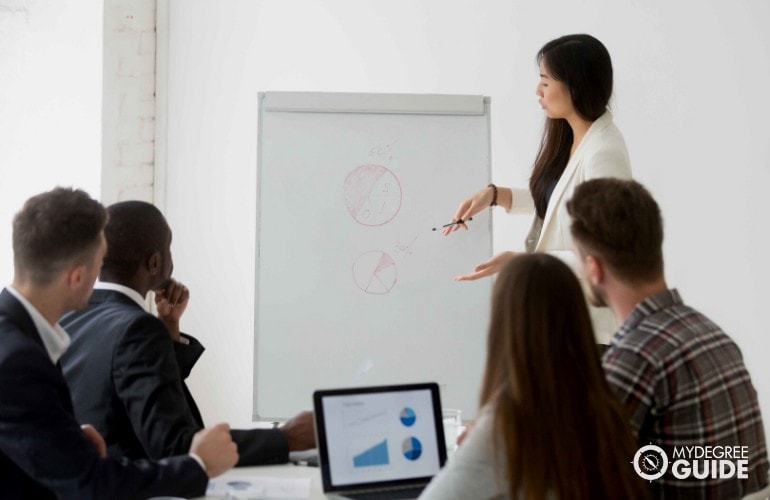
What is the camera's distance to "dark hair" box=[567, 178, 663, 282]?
1554 mm

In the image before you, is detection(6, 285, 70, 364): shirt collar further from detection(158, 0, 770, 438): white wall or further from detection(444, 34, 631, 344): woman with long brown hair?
detection(158, 0, 770, 438): white wall

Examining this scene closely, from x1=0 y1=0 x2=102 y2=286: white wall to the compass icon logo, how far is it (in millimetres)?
2689

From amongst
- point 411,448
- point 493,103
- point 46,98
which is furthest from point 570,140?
point 46,98

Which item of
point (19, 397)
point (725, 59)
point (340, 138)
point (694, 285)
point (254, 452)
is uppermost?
point (725, 59)

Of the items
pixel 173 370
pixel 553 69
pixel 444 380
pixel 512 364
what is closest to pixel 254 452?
pixel 173 370

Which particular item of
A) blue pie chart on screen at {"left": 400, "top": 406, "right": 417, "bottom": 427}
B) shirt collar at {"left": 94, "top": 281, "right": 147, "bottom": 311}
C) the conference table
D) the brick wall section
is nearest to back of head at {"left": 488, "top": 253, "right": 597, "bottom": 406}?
blue pie chart on screen at {"left": 400, "top": 406, "right": 417, "bottom": 427}

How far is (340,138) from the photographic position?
3111 millimetres

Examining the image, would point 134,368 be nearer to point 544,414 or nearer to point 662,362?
point 544,414

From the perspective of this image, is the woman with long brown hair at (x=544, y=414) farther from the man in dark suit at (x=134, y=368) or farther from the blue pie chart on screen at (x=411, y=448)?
the man in dark suit at (x=134, y=368)

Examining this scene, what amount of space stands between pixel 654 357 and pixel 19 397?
1.03m

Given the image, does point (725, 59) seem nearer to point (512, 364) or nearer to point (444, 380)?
point (444, 380)

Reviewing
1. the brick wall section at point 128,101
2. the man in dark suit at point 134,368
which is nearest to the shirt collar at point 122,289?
the man in dark suit at point 134,368

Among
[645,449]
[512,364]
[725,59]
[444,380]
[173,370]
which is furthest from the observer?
[725,59]

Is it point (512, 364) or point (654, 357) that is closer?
point (512, 364)
